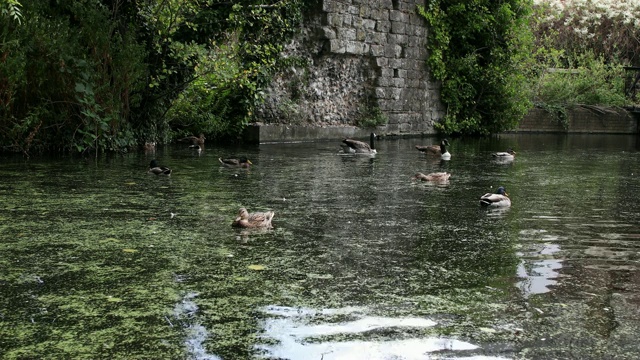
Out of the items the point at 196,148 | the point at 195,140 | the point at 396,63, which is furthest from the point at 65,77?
the point at 396,63

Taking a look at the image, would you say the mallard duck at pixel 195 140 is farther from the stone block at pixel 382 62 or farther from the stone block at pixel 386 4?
the stone block at pixel 386 4

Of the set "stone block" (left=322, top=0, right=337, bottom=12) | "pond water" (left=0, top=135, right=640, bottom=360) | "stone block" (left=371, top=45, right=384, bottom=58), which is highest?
"stone block" (left=322, top=0, right=337, bottom=12)

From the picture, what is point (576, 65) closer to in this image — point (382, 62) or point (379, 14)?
point (382, 62)

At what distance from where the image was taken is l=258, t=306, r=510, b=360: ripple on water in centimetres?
335

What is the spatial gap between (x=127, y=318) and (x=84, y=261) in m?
1.30

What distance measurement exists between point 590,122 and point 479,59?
668 cm

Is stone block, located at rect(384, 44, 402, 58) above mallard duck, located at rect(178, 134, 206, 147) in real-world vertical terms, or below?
above

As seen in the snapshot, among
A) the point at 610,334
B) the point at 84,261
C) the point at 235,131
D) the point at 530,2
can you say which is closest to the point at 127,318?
the point at 84,261

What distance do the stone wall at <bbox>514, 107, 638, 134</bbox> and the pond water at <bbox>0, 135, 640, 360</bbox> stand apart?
17.4m

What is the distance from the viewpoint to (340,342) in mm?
3482

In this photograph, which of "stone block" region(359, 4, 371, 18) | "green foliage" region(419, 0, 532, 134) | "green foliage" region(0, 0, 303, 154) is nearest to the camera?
"green foliage" region(0, 0, 303, 154)

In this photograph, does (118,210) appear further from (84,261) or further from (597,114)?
(597,114)

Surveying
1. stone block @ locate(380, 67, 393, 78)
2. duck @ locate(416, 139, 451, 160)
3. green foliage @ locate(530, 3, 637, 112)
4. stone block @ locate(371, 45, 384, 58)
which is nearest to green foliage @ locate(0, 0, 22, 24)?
duck @ locate(416, 139, 451, 160)

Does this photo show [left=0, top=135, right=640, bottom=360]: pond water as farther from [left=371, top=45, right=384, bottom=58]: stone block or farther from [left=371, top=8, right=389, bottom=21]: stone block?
[left=371, top=8, right=389, bottom=21]: stone block
